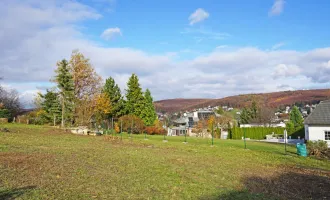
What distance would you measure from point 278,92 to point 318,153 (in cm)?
13798

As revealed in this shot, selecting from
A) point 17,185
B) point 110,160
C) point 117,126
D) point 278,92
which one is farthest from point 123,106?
point 278,92

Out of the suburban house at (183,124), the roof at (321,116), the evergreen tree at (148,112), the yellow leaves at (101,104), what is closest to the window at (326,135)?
the roof at (321,116)

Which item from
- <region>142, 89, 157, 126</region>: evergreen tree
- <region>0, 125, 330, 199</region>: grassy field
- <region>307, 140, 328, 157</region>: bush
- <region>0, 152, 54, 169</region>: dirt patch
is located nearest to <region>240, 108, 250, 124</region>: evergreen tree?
<region>142, 89, 157, 126</region>: evergreen tree

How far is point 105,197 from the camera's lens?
6.13 m

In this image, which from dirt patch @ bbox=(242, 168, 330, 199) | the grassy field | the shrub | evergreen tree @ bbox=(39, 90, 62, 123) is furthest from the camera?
the shrub

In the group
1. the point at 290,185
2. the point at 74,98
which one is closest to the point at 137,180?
the point at 290,185

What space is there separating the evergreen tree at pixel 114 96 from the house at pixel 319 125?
87.6ft

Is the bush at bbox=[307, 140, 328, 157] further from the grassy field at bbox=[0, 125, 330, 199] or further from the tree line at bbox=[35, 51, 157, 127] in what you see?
the tree line at bbox=[35, 51, 157, 127]

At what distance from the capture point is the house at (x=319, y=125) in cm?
2945

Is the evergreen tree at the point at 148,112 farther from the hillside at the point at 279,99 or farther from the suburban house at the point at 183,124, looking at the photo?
the hillside at the point at 279,99

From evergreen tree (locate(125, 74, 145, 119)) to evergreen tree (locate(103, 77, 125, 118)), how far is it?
42.2 inches

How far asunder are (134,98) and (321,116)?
1037 inches

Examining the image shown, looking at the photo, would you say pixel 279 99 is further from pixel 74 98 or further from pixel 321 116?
pixel 74 98

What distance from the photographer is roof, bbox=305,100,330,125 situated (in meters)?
29.5
